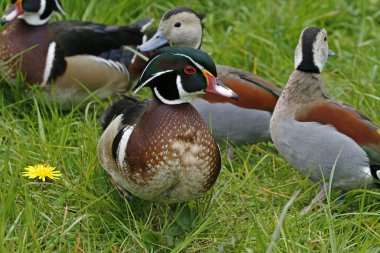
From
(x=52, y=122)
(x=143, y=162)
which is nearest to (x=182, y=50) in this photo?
(x=143, y=162)

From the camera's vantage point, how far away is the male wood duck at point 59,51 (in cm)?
488

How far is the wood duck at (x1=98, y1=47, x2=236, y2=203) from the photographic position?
3.30 metres

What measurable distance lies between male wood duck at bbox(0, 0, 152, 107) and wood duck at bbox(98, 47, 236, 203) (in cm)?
156

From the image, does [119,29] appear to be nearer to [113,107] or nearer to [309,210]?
[113,107]

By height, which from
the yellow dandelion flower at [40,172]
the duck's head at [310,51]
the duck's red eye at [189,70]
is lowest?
the yellow dandelion flower at [40,172]

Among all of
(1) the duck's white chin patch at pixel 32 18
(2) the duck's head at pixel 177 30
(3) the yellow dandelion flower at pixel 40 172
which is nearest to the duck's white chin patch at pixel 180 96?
(3) the yellow dandelion flower at pixel 40 172

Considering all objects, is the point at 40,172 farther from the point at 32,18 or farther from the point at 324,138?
the point at 32,18

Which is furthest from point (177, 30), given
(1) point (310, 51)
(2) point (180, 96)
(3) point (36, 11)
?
(2) point (180, 96)

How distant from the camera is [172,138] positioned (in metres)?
3.32

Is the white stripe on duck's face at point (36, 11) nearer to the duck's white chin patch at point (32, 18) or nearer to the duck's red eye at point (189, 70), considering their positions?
the duck's white chin patch at point (32, 18)

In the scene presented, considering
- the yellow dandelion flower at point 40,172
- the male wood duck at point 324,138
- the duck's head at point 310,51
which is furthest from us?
the duck's head at point 310,51

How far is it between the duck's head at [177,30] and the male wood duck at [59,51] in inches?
14.5

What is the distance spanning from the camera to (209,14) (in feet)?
19.4

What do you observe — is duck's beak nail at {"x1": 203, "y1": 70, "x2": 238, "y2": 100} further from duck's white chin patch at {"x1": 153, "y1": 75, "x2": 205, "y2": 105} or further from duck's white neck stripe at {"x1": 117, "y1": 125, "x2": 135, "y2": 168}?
duck's white neck stripe at {"x1": 117, "y1": 125, "x2": 135, "y2": 168}
